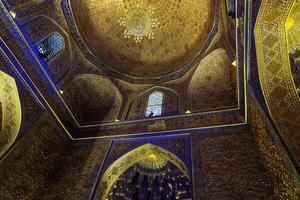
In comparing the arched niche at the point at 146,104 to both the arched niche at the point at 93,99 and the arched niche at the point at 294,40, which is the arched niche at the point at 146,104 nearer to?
the arched niche at the point at 93,99

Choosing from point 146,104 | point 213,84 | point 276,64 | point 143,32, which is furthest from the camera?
point 143,32

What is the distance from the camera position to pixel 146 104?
7262mm

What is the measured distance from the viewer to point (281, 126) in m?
3.88

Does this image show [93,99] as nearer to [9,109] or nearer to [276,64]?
[9,109]

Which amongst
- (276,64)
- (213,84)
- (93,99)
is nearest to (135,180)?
(93,99)

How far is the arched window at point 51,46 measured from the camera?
6.20 meters

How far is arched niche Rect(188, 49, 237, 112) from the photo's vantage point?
21.1 ft

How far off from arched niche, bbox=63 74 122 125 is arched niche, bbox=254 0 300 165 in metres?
4.12

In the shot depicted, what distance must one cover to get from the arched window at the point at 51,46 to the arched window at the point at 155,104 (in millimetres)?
2989

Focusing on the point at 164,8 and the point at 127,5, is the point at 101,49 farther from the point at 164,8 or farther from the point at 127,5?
the point at 164,8

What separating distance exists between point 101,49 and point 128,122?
10.6ft

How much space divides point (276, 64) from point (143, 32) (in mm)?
5725

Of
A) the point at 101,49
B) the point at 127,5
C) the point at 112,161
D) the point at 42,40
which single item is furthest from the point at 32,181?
the point at 127,5

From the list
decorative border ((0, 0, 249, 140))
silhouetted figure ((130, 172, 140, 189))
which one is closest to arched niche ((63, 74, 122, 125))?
decorative border ((0, 0, 249, 140))
